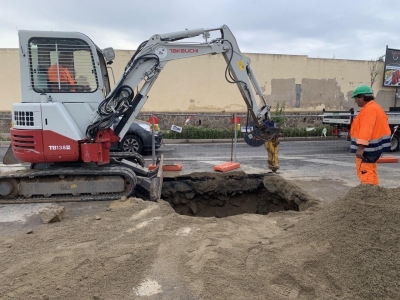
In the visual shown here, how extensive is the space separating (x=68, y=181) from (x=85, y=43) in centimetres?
255

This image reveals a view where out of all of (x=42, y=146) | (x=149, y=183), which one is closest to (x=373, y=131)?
(x=149, y=183)

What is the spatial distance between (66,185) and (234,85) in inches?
641

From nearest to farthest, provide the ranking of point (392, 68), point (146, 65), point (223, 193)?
1. point (146, 65)
2. point (223, 193)
3. point (392, 68)

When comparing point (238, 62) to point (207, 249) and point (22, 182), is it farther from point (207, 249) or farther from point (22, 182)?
point (22, 182)

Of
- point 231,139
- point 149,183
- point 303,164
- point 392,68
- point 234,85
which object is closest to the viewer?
point 149,183

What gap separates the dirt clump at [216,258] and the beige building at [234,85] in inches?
628

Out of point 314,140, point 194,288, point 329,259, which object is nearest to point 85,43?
point 194,288

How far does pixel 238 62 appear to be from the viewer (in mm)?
6914

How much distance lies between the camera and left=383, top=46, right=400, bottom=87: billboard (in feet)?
73.5

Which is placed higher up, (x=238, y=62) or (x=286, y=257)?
(x=238, y=62)

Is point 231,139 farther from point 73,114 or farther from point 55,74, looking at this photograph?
point 55,74

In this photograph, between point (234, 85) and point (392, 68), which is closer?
point (234, 85)

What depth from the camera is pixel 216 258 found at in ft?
11.9

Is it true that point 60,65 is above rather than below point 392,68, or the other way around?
below
